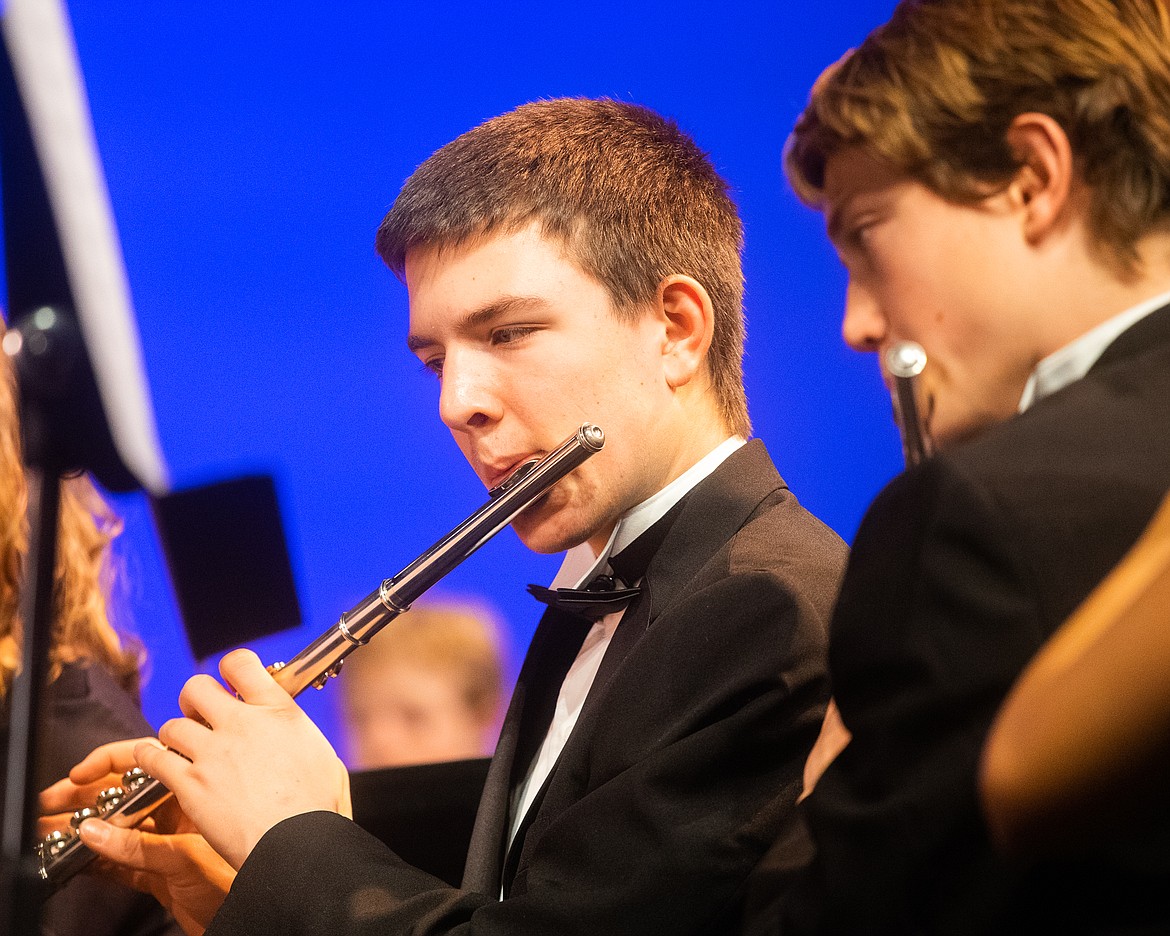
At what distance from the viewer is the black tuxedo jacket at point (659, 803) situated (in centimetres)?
85

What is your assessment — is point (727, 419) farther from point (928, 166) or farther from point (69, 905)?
point (69, 905)

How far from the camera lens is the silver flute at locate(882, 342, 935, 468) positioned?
2.39 ft

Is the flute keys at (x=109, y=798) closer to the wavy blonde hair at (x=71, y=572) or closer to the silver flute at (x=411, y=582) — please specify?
the silver flute at (x=411, y=582)

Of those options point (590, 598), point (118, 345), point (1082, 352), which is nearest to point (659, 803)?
point (590, 598)

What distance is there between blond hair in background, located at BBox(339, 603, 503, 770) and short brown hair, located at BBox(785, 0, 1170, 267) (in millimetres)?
1184

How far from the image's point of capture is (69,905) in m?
1.36

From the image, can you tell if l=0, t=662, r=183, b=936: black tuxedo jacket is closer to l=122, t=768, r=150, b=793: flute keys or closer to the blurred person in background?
the blurred person in background

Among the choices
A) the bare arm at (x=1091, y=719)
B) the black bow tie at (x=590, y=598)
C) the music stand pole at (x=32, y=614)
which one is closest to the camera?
the bare arm at (x=1091, y=719)

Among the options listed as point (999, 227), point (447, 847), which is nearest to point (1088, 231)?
point (999, 227)

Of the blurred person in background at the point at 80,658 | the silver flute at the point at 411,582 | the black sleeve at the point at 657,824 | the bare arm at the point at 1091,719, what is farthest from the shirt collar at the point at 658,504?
the bare arm at the point at 1091,719

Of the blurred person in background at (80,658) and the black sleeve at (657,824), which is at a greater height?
the blurred person in background at (80,658)

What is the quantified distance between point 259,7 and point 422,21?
25cm

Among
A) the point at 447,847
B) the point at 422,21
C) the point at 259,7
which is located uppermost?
the point at 259,7

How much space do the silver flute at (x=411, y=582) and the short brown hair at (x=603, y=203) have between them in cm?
19
